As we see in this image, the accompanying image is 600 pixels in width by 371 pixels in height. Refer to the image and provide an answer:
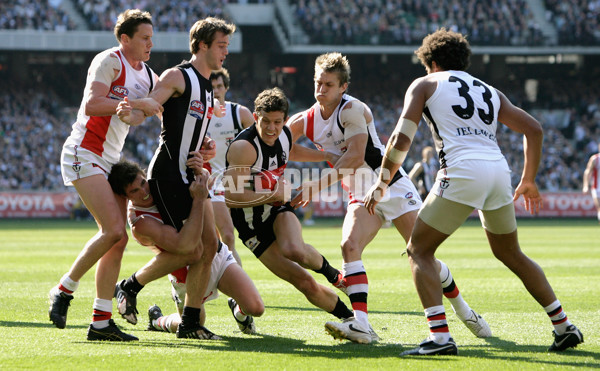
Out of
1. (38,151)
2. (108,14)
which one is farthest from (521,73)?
(38,151)

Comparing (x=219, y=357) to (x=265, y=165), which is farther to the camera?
(x=265, y=165)

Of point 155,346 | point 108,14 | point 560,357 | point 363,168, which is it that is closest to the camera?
point 560,357

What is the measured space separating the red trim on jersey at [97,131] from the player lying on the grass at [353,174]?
68.5 inches

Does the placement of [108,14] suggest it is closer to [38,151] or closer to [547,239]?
[38,151]

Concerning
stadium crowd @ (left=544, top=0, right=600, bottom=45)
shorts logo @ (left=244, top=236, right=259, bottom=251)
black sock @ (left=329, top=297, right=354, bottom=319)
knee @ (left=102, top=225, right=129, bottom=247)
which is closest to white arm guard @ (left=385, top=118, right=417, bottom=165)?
black sock @ (left=329, top=297, right=354, bottom=319)

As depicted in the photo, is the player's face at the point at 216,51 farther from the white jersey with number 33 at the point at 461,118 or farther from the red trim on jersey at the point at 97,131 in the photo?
the white jersey with number 33 at the point at 461,118

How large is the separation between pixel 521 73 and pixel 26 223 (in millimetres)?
28071

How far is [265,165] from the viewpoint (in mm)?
6938

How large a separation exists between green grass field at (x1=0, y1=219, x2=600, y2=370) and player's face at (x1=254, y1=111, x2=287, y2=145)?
175 cm

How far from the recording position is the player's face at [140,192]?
251 inches

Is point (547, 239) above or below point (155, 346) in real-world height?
below

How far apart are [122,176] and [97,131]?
17.6 inches

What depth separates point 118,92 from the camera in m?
6.38

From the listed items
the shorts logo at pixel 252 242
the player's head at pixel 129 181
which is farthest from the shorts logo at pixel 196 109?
the shorts logo at pixel 252 242
